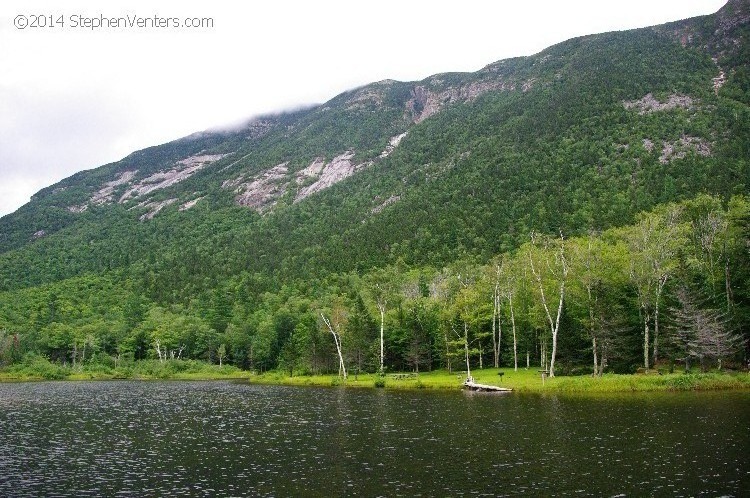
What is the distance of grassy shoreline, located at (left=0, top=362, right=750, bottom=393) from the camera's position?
54438 mm

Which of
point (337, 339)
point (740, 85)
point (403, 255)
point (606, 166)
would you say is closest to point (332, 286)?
point (403, 255)

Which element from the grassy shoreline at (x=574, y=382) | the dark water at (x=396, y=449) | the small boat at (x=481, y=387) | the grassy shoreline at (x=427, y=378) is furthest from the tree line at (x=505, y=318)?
the dark water at (x=396, y=449)

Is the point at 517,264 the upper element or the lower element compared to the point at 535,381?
upper

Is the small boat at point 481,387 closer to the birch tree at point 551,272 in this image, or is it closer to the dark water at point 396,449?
the dark water at point 396,449

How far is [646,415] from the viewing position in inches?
1569

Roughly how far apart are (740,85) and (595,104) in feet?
133

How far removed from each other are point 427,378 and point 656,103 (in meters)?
135

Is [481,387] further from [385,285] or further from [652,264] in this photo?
[385,285]

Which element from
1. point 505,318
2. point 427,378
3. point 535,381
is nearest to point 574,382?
point 535,381

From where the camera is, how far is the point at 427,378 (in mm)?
77688

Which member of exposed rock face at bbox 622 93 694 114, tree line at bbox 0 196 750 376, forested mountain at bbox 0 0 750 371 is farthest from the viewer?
exposed rock face at bbox 622 93 694 114

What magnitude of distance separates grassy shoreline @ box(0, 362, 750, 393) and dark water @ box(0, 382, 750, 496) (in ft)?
17.6

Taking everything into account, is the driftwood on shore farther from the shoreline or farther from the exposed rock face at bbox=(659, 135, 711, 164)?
the exposed rock face at bbox=(659, 135, 711, 164)

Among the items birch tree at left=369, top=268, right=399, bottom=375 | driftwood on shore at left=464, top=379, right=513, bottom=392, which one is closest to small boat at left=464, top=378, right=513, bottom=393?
driftwood on shore at left=464, top=379, right=513, bottom=392
